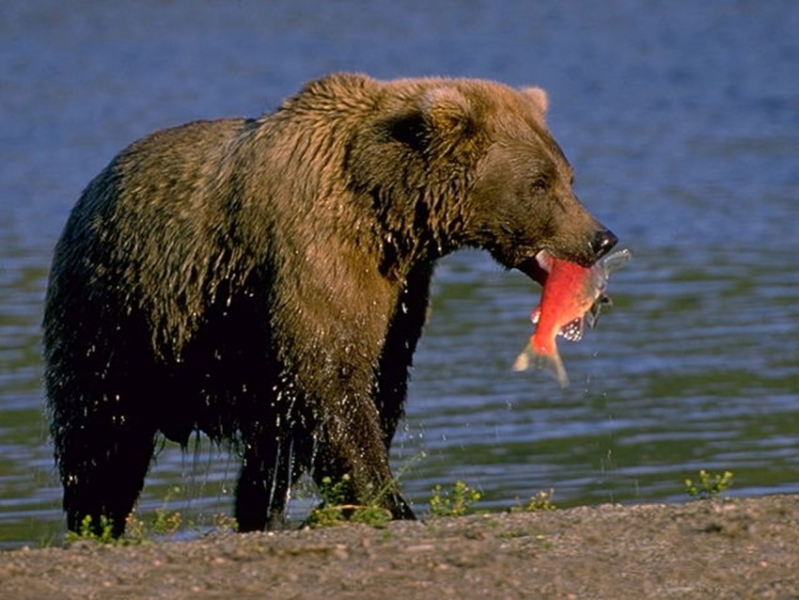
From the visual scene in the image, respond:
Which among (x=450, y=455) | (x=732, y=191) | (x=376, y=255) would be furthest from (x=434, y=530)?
(x=732, y=191)

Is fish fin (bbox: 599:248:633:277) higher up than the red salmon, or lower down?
higher up

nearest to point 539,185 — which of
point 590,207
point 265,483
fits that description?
point 265,483

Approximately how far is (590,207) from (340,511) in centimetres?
979

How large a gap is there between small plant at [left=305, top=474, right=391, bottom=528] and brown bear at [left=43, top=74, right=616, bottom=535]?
0.04m

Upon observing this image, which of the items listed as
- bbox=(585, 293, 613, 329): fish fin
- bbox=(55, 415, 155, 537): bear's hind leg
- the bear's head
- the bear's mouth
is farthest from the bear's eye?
bbox=(55, 415, 155, 537): bear's hind leg

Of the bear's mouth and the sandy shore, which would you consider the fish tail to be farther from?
the sandy shore

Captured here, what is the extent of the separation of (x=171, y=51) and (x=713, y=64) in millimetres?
9375

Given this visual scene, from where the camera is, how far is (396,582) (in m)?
6.13

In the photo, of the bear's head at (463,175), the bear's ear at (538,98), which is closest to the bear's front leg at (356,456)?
the bear's head at (463,175)

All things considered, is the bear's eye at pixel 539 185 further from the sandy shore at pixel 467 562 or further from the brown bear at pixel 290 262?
the sandy shore at pixel 467 562

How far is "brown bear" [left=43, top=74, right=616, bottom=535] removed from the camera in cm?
771

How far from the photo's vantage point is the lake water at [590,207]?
10125 millimetres

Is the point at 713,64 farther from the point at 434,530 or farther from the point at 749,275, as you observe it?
the point at 434,530

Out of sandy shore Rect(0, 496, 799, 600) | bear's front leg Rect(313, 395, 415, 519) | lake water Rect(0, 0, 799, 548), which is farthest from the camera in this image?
lake water Rect(0, 0, 799, 548)
